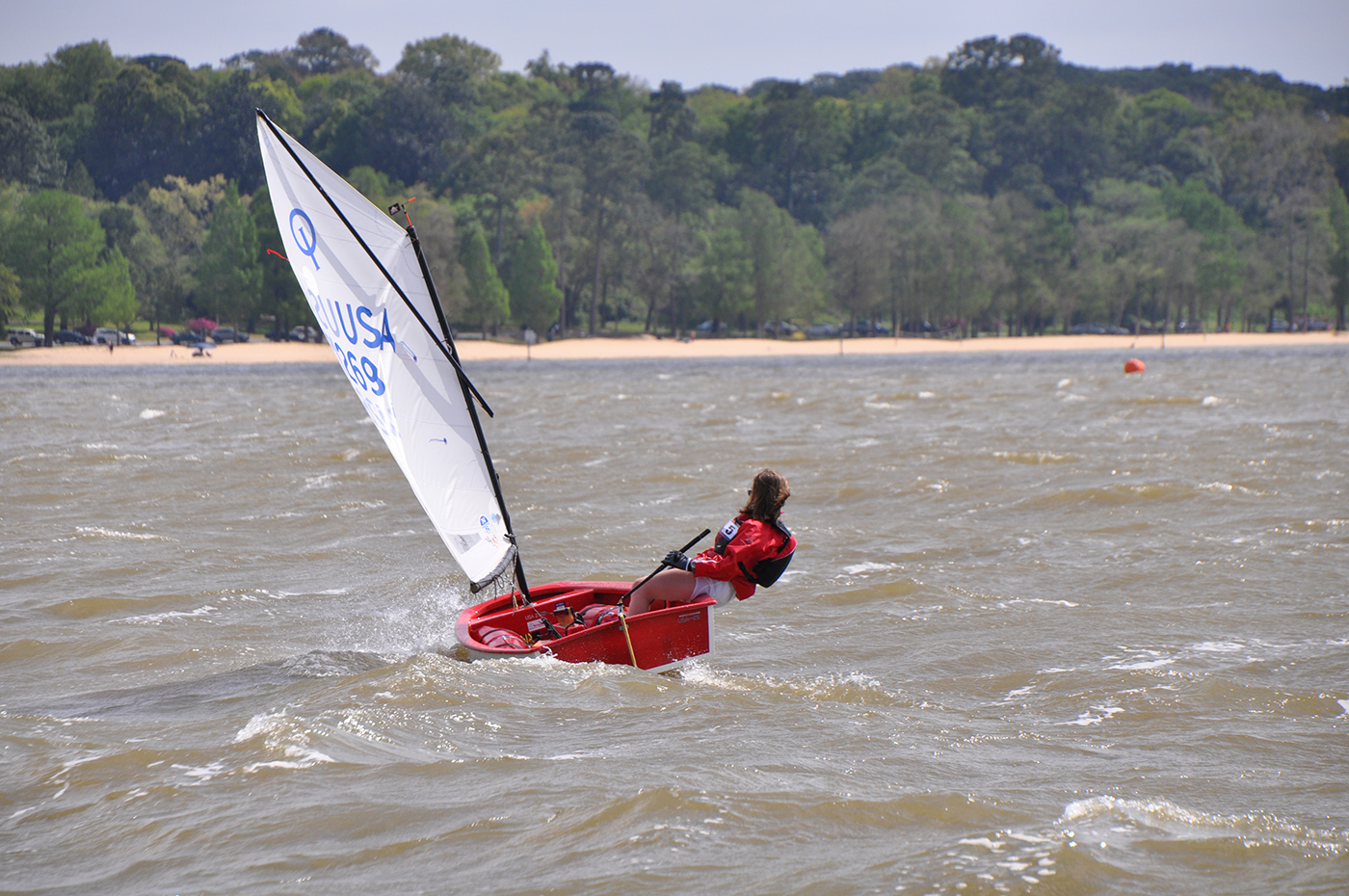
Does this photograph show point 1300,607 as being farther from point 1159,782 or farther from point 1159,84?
point 1159,84

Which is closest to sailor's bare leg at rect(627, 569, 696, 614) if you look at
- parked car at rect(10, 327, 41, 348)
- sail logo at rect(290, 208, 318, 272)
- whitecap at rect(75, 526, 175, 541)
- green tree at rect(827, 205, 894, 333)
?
sail logo at rect(290, 208, 318, 272)

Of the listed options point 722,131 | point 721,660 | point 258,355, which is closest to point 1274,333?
point 722,131

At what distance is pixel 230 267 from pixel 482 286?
1597 cm

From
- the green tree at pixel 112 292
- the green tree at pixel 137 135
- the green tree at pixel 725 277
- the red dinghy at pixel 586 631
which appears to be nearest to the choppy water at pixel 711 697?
the red dinghy at pixel 586 631

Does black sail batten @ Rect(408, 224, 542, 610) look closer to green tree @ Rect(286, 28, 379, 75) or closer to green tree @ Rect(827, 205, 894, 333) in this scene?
green tree @ Rect(827, 205, 894, 333)

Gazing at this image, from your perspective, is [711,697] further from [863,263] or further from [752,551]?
[863,263]

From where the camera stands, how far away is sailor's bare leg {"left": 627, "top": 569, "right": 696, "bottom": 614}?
25.9 ft

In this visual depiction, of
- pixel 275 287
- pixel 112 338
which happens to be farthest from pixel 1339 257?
pixel 112 338

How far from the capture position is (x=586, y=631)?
8023 millimetres

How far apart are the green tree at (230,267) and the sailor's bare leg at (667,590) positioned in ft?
239

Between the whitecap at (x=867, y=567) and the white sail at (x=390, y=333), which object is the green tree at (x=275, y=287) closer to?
the whitecap at (x=867, y=567)

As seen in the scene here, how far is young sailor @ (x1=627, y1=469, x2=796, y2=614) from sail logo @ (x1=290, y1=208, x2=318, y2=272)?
3.31 meters

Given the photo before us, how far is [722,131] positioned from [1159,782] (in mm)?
127313

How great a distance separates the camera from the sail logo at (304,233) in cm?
826
